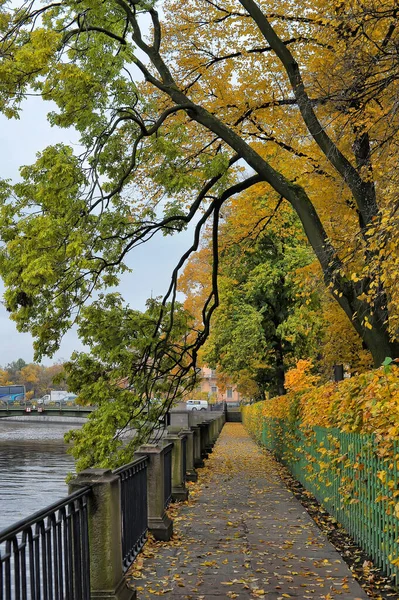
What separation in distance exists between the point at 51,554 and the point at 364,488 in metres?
4.46

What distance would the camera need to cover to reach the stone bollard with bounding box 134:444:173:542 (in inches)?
350

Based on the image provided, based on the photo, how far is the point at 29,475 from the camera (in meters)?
35.5

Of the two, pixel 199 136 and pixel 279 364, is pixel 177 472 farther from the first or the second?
pixel 279 364

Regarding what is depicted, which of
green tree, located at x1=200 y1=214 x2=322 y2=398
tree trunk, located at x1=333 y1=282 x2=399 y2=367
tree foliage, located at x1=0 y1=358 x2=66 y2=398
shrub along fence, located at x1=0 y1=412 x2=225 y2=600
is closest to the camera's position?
shrub along fence, located at x1=0 y1=412 x2=225 y2=600

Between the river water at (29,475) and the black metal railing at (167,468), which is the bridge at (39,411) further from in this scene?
the black metal railing at (167,468)

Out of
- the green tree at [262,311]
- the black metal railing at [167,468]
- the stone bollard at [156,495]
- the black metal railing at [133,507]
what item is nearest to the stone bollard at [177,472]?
the black metal railing at [167,468]

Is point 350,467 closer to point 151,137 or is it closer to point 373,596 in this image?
point 373,596

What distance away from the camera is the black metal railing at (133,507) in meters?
6.91

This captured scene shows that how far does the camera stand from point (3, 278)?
12.5 m

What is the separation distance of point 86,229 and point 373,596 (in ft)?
25.7

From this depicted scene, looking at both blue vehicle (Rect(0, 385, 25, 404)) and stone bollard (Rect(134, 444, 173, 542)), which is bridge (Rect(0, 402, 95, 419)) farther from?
stone bollard (Rect(134, 444, 173, 542))

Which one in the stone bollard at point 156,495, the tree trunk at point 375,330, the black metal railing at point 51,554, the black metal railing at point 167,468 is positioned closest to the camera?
the black metal railing at point 51,554

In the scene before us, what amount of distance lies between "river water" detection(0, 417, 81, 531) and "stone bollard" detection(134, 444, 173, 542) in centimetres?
893

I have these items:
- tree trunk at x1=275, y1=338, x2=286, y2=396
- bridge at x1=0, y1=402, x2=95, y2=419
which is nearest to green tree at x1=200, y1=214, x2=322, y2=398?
tree trunk at x1=275, y1=338, x2=286, y2=396
